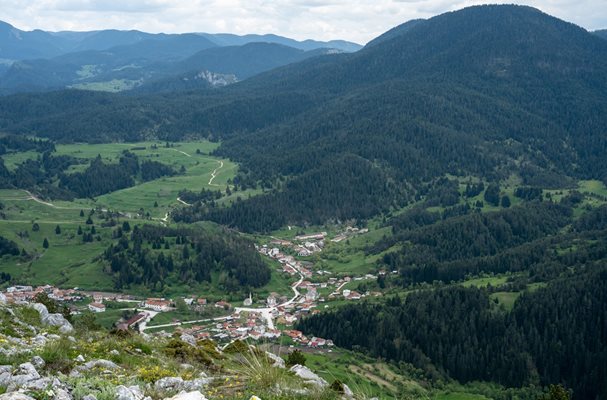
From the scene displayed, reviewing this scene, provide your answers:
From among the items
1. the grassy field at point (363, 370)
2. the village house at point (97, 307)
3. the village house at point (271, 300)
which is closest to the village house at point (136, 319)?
the village house at point (97, 307)

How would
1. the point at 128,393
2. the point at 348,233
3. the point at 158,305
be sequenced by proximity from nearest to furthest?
the point at 128,393
the point at 158,305
the point at 348,233

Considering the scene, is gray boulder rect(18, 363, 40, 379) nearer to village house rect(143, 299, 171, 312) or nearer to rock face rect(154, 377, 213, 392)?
rock face rect(154, 377, 213, 392)

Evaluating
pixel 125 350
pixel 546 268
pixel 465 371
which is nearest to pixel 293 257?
pixel 546 268

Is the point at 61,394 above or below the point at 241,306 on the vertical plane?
above

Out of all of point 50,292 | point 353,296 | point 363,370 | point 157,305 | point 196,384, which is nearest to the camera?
point 196,384

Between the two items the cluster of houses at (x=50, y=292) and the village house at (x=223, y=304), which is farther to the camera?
the village house at (x=223, y=304)

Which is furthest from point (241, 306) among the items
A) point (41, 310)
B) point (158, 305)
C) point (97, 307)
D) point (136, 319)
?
point (41, 310)

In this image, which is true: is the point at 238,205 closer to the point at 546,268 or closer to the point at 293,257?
the point at 293,257

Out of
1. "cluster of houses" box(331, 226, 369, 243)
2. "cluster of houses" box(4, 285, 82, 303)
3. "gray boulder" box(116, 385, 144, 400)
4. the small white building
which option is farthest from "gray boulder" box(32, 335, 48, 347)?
"cluster of houses" box(331, 226, 369, 243)

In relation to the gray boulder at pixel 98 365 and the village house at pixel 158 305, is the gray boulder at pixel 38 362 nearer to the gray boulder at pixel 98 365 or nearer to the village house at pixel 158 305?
the gray boulder at pixel 98 365

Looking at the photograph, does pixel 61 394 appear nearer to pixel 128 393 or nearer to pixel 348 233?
pixel 128 393
